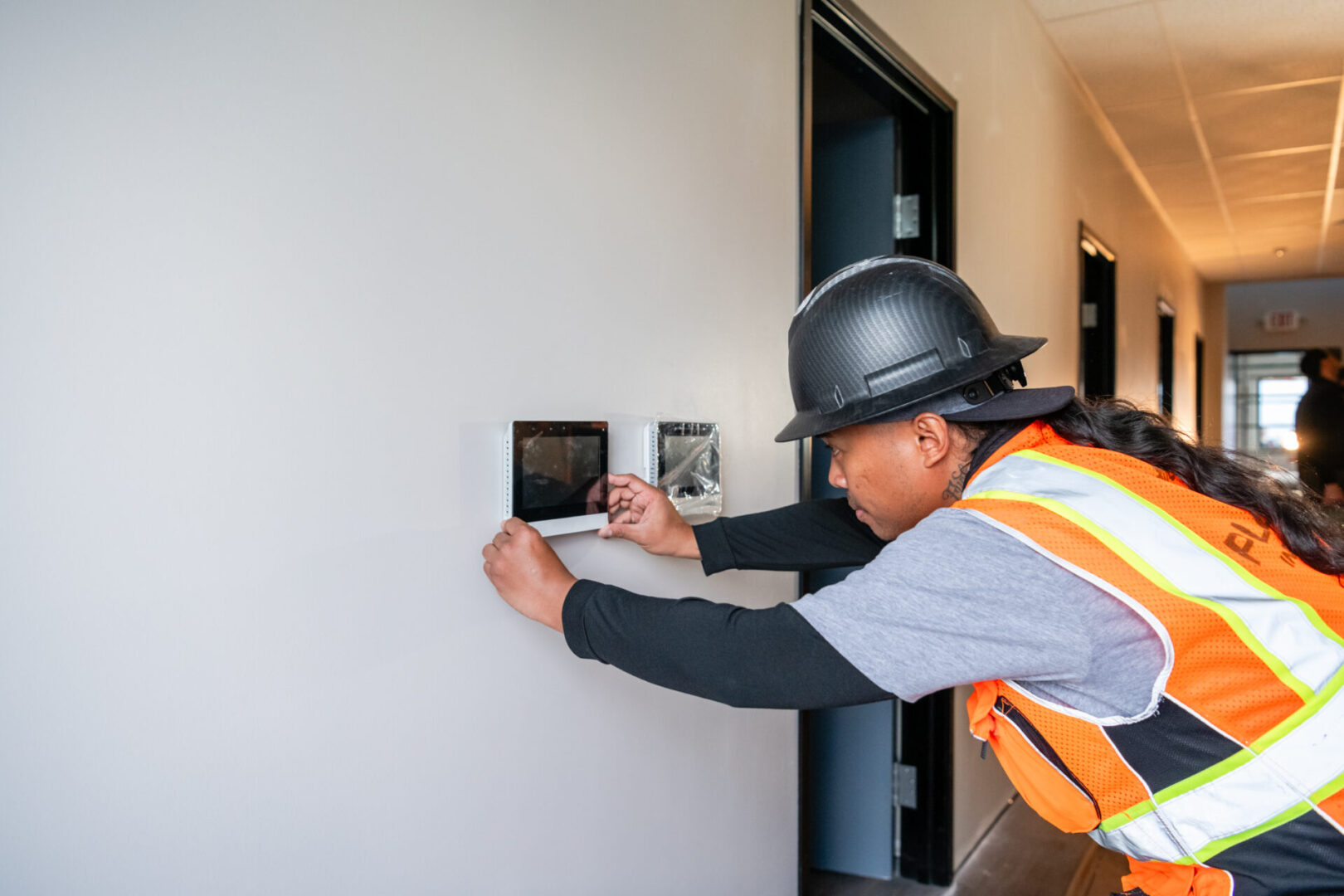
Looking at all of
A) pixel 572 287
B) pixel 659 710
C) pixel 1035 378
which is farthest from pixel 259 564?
pixel 1035 378

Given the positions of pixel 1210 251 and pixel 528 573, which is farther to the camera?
pixel 1210 251

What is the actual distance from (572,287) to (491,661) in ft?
1.61

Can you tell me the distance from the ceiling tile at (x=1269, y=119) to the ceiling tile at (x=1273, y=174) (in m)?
0.21

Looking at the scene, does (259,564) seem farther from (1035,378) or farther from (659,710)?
(1035,378)

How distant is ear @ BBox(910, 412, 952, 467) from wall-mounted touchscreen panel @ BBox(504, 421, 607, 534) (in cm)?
42

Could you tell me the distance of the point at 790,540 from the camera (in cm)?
146

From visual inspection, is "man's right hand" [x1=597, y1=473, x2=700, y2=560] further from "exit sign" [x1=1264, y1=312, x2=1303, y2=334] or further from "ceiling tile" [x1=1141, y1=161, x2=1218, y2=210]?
"exit sign" [x1=1264, y1=312, x2=1303, y2=334]

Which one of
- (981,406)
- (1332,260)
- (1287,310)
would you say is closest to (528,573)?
(981,406)

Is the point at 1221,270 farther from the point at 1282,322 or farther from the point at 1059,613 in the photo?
the point at 1059,613

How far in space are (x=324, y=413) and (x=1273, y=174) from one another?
5.66 metres

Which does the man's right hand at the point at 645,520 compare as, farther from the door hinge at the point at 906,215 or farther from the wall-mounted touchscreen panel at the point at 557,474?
the door hinge at the point at 906,215

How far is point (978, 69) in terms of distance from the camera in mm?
2693

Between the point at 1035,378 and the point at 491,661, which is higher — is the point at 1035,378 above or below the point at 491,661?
above

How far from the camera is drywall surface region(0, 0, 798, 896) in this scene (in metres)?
0.71
